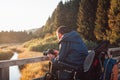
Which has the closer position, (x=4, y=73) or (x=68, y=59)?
(x=68, y=59)

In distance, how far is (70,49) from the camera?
500cm

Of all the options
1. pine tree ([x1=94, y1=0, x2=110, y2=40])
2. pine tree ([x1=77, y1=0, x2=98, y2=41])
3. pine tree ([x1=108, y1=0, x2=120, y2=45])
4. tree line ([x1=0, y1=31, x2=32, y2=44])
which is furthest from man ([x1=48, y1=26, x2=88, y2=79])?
tree line ([x1=0, y1=31, x2=32, y2=44])

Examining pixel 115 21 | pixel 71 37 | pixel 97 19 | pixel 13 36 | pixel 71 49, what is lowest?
pixel 71 49

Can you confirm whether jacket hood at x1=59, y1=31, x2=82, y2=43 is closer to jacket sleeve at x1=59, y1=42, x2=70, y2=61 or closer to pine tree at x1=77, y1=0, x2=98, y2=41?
jacket sleeve at x1=59, y1=42, x2=70, y2=61

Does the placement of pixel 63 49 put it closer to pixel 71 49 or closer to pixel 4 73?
pixel 71 49

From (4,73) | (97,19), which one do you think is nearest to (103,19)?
(97,19)

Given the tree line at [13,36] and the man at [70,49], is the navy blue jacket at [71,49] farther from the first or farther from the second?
the tree line at [13,36]

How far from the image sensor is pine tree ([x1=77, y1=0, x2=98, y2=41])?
33.5 meters

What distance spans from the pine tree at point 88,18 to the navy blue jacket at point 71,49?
28.2m

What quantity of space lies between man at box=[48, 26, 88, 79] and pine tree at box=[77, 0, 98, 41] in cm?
2824

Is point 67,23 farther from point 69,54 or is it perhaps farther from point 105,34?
point 69,54

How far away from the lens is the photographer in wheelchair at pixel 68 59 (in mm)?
4980

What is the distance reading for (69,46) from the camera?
5000 mm

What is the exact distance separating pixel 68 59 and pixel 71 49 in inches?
7.9
